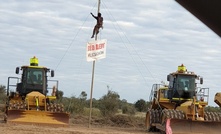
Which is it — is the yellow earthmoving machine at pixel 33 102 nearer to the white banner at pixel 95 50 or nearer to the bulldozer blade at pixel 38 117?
the bulldozer blade at pixel 38 117

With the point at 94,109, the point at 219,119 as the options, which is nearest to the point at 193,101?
the point at 219,119

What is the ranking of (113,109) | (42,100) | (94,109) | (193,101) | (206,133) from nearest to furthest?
(206,133), (193,101), (42,100), (113,109), (94,109)

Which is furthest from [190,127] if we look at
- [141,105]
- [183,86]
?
[141,105]

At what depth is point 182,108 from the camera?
85.5ft

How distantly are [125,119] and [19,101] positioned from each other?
36.9 ft

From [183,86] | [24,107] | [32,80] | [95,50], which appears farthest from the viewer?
[32,80]

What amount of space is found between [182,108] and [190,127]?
282 cm

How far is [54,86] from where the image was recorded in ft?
94.1

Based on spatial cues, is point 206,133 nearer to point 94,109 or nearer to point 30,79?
point 30,79

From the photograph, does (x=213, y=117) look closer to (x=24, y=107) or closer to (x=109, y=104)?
(x=24, y=107)

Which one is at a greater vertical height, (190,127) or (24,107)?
(24,107)

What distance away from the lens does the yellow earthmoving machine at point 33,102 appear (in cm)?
2525

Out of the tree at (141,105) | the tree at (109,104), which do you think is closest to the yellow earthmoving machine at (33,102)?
the tree at (109,104)

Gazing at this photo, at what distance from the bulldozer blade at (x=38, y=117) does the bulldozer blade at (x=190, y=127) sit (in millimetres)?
5193
